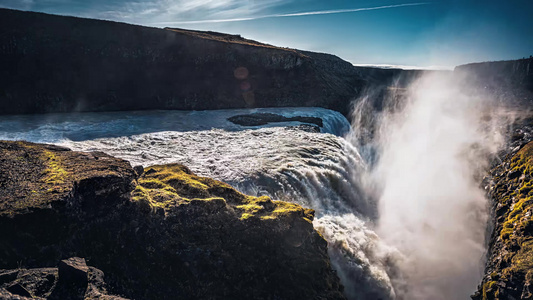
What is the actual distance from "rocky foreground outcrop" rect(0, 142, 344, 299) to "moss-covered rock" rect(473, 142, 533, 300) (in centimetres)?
557

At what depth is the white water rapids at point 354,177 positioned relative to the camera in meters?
13.3

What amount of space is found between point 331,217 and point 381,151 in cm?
2298

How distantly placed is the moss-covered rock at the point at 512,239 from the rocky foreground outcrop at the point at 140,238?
557 cm

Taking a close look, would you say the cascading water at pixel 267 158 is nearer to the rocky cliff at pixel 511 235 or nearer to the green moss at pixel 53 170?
the rocky cliff at pixel 511 235

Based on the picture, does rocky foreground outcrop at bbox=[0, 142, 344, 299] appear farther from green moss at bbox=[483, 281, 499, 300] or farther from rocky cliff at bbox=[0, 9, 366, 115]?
rocky cliff at bbox=[0, 9, 366, 115]

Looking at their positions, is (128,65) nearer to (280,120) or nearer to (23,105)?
(23,105)

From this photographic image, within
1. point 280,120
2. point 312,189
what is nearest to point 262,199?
point 312,189

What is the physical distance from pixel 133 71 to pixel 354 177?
102ft

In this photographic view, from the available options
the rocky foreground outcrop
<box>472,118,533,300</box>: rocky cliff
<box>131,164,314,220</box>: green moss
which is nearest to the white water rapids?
<box>472,118,533,300</box>: rocky cliff

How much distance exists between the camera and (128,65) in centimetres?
3888

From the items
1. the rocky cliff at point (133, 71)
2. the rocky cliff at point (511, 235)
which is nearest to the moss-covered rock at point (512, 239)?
the rocky cliff at point (511, 235)

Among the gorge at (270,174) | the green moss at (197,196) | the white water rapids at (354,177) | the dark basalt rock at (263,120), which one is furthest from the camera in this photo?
the dark basalt rock at (263,120)

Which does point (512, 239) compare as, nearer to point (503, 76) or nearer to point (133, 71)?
point (133, 71)

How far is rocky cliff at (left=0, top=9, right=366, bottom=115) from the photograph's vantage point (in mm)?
31625
